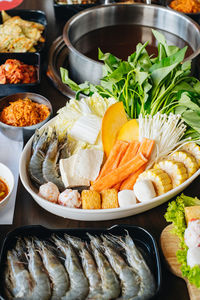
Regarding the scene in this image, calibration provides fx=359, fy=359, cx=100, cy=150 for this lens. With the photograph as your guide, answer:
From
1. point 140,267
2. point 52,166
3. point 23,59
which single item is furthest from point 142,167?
point 23,59

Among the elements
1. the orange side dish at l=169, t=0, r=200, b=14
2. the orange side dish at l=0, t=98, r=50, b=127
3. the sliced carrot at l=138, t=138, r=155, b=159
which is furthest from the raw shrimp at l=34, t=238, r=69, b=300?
the orange side dish at l=169, t=0, r=200, b=14

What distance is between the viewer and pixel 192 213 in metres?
1.49

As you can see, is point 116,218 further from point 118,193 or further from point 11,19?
point 11,19

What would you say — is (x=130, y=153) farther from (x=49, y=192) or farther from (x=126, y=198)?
(x=49, y=192)

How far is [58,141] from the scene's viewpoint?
1791 mm

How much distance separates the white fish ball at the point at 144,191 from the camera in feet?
5.08

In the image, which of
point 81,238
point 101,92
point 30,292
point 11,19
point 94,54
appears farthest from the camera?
point 11,19

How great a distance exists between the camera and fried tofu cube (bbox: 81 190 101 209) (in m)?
1.55

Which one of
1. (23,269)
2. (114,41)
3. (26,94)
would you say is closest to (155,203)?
(23,269)

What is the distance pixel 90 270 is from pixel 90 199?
0.35 meters

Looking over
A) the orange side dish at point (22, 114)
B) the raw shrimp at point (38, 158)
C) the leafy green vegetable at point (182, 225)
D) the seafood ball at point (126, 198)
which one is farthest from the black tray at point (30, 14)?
the leafy green vegetable at point (182, 225)

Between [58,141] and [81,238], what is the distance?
0.54 m

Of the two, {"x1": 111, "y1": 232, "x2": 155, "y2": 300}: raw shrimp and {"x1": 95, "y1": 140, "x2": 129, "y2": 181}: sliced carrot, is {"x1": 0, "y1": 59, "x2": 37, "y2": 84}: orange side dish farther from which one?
{"x1": 111, "y1": 232, "x2": 155, "y2": 300}: raw shrimp

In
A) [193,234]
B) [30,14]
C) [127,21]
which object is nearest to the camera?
[193,234]
